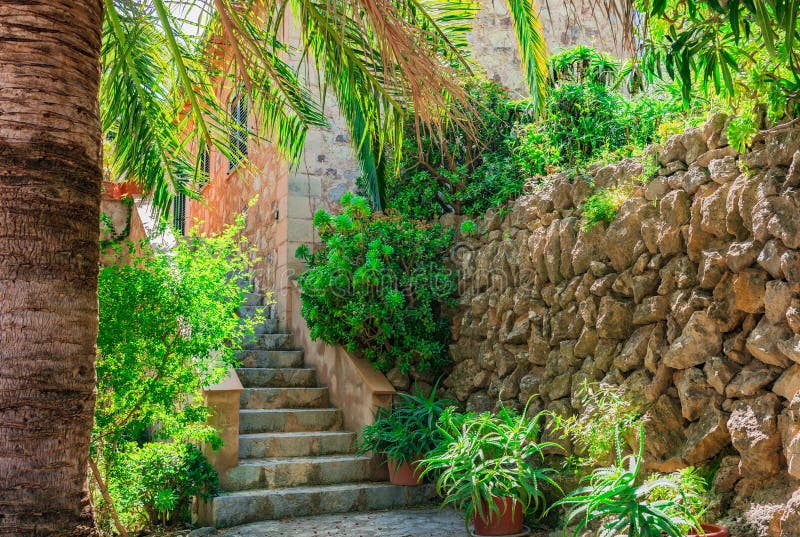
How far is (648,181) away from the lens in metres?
5.33

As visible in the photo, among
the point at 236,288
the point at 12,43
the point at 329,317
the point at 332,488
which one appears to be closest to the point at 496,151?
the point at 329,317

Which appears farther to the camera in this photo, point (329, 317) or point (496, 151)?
point (496, 151)

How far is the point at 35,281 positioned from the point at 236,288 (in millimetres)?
3303

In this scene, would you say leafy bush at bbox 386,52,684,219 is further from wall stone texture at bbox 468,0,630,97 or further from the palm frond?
wall stone texture at bbox 468,0,630,97

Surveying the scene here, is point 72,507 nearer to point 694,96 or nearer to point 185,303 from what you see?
point 185,303

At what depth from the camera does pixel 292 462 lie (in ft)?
22.6

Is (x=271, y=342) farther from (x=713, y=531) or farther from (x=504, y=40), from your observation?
(x=713, y=531)

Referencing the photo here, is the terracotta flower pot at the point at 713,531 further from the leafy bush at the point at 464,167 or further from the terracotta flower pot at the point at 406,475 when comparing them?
the leafy bush at the point at 464,167

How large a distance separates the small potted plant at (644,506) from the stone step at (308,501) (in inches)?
102

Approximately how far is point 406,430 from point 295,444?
118cm

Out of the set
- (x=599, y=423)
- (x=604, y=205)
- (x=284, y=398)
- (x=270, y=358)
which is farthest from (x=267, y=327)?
(x=599, y=423)

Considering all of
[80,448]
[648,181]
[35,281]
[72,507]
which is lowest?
[72,507]

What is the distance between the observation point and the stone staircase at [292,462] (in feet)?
21.1

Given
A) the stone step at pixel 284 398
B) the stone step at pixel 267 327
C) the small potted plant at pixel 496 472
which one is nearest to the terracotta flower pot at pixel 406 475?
the small potted plant at pixel 496 472
